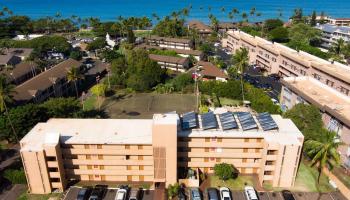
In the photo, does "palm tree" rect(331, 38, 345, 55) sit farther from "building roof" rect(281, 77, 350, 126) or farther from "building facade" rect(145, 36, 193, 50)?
"building facade" rect(145, 36, 193, 50)

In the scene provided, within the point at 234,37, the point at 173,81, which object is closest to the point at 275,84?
the point at 173,81

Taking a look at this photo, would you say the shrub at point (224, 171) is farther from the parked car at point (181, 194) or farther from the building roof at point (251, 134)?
the parked car at point (181, 194)

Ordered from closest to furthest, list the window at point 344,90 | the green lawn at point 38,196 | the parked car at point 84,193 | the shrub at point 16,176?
the parked car at point 84,193, the green lawn at point 38,196, the shrub at point 16,176, the window at point 344,90

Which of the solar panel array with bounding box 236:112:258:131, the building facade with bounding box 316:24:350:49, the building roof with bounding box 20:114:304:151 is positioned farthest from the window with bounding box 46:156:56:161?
the building facade with bounding box 316:24:350:49

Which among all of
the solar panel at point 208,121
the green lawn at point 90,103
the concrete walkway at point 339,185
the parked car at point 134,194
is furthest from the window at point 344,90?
the green lawn at point 90,103

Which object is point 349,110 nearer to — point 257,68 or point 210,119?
point 210,119

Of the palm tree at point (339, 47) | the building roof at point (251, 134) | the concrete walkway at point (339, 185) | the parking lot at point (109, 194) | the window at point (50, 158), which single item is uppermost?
the palm tree at point (339, 47)

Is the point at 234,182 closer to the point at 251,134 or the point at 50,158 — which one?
the point at 251,134
